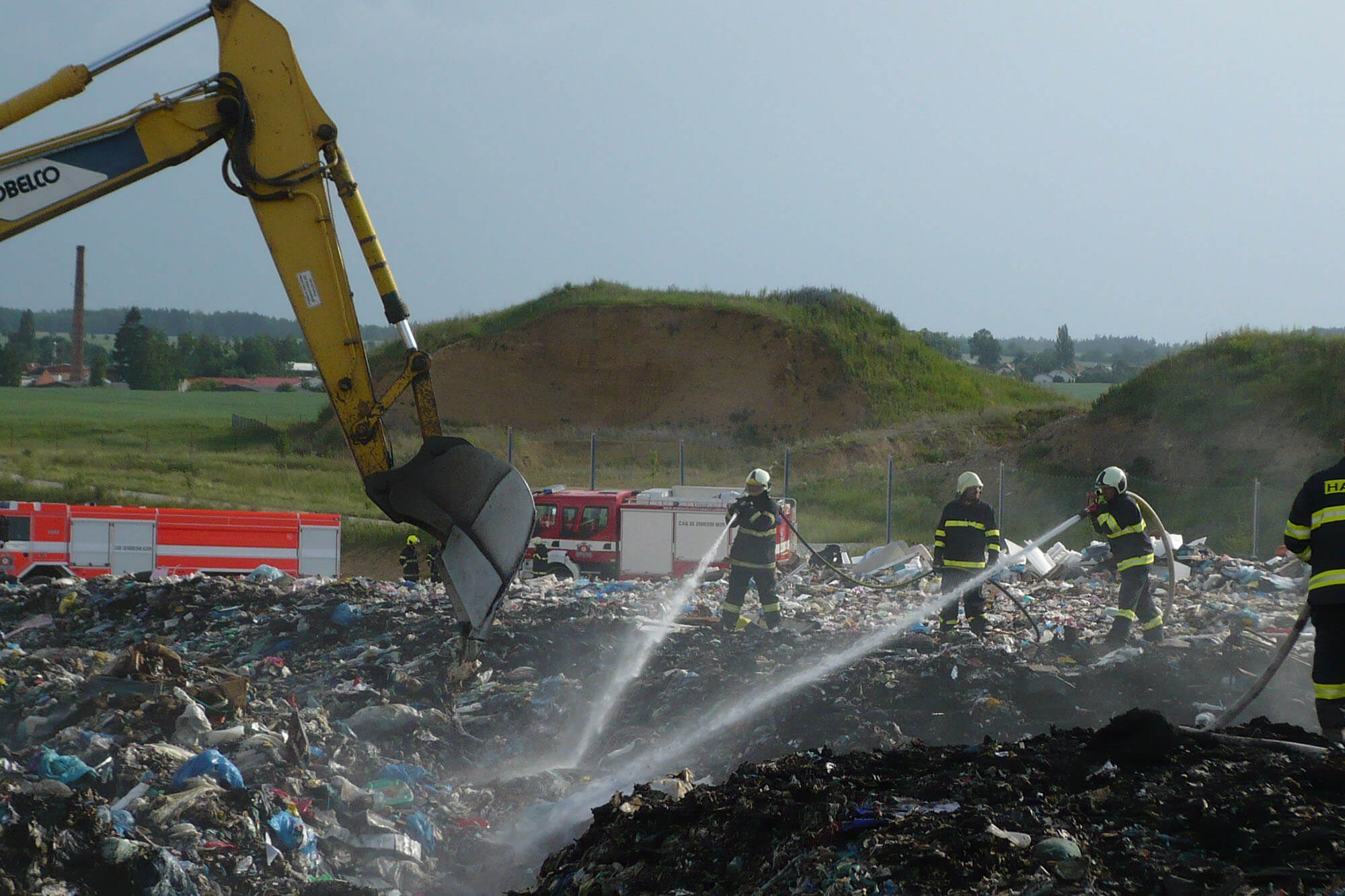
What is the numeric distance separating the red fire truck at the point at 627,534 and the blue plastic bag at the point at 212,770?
34.6 ft

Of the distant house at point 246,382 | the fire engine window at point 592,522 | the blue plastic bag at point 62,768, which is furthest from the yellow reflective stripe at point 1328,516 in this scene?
the distant house at point 246,382

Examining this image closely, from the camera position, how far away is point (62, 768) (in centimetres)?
625

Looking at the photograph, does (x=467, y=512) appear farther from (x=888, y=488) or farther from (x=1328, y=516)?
(x=888, y=488)

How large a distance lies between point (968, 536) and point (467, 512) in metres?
5.68

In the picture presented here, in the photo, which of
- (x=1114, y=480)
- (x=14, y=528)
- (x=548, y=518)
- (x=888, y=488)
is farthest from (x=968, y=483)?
(x=14, y=528)

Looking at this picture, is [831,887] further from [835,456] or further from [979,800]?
[835,456]

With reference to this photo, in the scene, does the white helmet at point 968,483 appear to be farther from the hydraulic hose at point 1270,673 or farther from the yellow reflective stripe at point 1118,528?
the hydraulic hose at point 1270,673

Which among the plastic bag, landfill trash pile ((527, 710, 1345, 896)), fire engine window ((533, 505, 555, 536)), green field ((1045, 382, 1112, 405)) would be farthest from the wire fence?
green field ((1045, 382, 1112, 405))

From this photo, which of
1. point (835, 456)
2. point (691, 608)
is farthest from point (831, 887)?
point (835, 456)

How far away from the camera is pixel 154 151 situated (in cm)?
648

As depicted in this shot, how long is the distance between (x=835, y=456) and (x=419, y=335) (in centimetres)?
1983

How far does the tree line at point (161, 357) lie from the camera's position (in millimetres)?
59562

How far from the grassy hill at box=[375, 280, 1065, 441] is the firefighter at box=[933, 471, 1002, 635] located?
27.7 m

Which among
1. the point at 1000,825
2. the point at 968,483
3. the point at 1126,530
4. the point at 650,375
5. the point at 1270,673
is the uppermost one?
the point at 650,375
